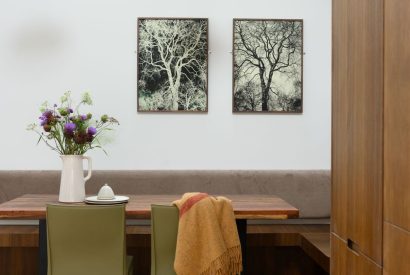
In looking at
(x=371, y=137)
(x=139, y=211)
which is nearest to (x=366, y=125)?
(x=371, y=137)

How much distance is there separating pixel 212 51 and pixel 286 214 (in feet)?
5.84

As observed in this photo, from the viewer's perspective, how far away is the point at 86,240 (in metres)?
2.50

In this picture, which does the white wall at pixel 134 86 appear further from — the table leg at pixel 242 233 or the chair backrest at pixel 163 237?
the chair backrest at pixel 163 237

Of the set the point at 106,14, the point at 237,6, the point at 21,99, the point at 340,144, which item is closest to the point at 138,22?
the point at 106,14

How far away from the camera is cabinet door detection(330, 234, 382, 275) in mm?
1617

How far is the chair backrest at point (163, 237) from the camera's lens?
255 centimetres

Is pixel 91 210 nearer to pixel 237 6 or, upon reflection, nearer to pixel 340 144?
pixel 340 144

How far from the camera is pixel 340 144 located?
189 centimetres

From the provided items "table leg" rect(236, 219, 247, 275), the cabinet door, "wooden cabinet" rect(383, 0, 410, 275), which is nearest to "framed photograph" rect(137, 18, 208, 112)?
"table leg" rect(236, 219, 247, 275)

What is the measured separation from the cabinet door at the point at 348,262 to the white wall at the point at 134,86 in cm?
213

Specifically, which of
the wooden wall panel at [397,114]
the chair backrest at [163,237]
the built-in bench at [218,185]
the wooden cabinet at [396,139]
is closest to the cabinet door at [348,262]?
the wooden cabinet at [396,139]

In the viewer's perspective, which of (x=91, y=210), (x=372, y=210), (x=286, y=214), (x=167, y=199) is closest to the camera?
(x=372, y=210)

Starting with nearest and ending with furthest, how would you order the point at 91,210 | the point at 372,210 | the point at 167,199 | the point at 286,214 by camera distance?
the point at 372,210, the point at 91,210, the point at 286,214, the point at 167,199

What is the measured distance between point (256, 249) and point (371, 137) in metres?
2.31
